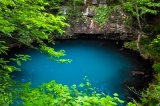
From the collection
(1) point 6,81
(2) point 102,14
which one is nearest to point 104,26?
(2) point 102,14

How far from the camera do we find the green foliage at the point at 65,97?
9.73 feet

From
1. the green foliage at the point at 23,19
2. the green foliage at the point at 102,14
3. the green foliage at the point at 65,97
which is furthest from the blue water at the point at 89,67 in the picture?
the green foliage at the point at 65,97

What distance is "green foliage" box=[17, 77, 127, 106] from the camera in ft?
9.73

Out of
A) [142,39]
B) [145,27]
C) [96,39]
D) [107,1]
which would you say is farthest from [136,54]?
[107,1]

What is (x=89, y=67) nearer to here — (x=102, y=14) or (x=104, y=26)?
(x=104, y=26)

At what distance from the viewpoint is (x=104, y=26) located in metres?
15.9

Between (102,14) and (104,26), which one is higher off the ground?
(102,14)

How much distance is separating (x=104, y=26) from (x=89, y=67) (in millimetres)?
4282

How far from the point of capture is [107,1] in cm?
1638

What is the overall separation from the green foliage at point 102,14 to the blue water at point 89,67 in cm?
143

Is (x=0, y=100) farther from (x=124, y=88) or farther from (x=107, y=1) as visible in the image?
(x=107, y=1)

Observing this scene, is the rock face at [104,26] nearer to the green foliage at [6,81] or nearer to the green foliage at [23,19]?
the green foliage at [23,19]

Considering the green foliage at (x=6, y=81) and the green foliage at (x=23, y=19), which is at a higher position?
the green foliage at (x=23, y=19)

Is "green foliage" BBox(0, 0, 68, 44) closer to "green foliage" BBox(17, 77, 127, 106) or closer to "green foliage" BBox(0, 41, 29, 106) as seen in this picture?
"green foliage" BBox(0, 41, 29, 106)
